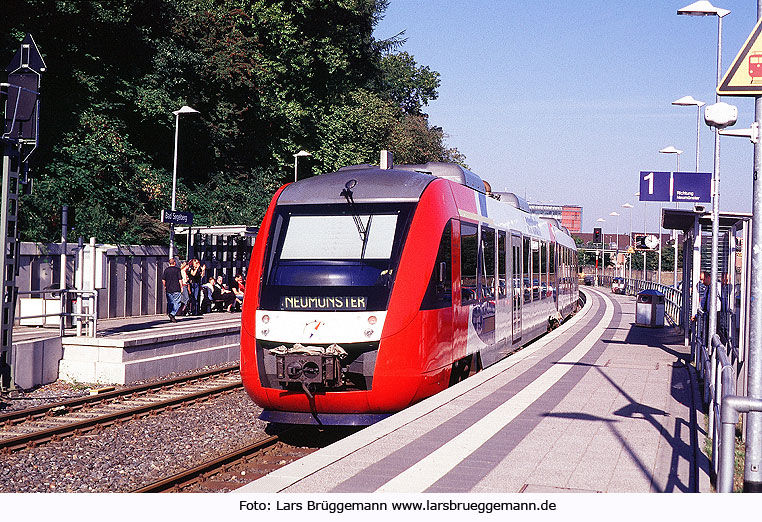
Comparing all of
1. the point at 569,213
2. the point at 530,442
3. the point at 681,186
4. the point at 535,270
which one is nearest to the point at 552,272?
the point at 535,270

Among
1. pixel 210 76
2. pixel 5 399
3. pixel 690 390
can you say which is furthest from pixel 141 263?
pixel 690 390

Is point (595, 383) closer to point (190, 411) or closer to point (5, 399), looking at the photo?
point (190, 411)

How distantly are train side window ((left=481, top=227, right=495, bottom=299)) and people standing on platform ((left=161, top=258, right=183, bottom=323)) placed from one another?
9150mm

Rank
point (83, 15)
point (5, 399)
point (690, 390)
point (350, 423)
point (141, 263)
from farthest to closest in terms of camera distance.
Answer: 1. point (83, 15)
2. point (141, 263)
3. point (5, 399)
4. point (690, 390)
5. point (350, 423)

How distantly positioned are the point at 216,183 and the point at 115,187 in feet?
24.6

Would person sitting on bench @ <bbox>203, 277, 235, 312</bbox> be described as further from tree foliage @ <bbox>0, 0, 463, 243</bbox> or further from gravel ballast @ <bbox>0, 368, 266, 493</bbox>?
gravel ballast @ <bbox>0, 368, 266, 493</bbox>

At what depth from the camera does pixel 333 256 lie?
10016 millimetres

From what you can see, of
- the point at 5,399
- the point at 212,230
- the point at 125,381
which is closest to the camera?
the point at 5,399

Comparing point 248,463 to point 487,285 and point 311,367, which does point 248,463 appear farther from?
point 487,285

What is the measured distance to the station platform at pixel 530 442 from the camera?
6.38 meters

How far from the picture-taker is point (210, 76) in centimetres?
3450

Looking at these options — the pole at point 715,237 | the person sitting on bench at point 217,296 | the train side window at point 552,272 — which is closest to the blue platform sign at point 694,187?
the pole at point 715,237

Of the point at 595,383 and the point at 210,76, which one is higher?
the point at 210,76

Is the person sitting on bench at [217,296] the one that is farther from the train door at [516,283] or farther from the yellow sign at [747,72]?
the yellow sign at [747,72]
